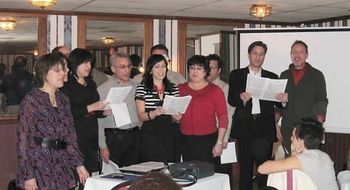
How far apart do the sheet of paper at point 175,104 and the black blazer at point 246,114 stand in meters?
0.68

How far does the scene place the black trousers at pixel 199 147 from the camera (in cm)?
435

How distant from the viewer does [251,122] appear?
4.68m

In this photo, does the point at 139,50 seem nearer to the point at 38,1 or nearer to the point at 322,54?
the point at 38,1

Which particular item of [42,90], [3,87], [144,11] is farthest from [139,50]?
[42,90]

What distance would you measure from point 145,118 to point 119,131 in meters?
0.33

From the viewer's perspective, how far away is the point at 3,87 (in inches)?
265

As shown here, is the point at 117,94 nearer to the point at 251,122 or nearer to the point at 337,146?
the point at 251,122

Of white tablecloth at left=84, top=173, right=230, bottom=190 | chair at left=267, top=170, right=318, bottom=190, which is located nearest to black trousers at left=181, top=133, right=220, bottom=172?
white tablecloth at left=84, top=173, right=230, bottom=190

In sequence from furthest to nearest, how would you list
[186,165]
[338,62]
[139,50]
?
[139,50], [338,62], [186,165]

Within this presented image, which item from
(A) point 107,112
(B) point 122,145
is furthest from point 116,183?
(B) point 122,145

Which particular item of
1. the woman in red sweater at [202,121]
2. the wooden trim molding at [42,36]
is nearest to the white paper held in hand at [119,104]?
the woman in red sweater at [202,121]

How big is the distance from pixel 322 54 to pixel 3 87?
3836 mm

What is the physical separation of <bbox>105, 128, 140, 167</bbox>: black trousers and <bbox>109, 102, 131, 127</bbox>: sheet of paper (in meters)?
0.14

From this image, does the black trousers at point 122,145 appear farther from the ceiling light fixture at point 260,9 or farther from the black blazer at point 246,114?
the ceiling light fixture at point 260,9
